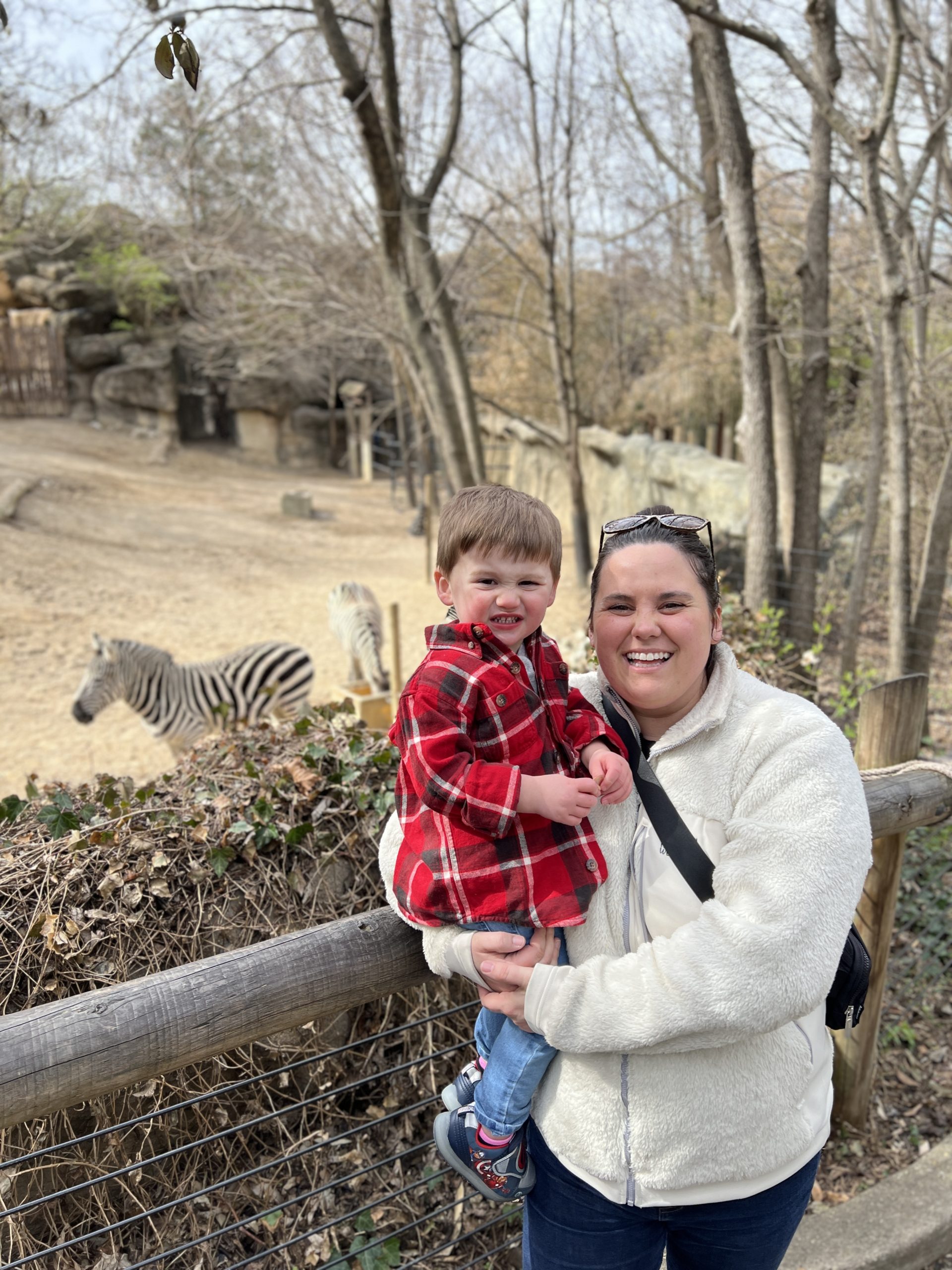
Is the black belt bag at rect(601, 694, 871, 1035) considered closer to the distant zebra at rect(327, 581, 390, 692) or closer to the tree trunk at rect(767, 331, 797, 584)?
the tree trunk at rect(767, 331, 797, 584)

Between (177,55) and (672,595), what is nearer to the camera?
(672,595)

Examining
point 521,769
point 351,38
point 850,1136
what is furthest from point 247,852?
point 351,38

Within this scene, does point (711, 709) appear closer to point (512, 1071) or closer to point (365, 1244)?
point (512, 1071)

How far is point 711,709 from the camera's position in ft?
4.92

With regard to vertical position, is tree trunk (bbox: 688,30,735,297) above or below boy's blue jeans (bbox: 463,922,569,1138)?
above

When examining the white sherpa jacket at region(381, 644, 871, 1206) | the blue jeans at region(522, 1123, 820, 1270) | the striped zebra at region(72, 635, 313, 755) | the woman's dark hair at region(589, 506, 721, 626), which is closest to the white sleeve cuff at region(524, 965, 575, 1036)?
the white sherpa jacket at region(381, 644, 871, 1206)

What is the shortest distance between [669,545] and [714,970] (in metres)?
0.69

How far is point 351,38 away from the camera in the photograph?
7152mm

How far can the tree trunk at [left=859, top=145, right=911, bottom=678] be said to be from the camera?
483 centimetres

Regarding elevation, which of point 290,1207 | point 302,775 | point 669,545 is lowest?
point 290,1207

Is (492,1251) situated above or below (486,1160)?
below

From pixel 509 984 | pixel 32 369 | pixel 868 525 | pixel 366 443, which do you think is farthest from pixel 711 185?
pixel 32 369

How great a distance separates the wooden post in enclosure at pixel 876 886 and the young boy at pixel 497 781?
4.33 ft

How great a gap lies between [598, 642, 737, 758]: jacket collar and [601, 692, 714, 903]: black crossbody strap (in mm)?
38
